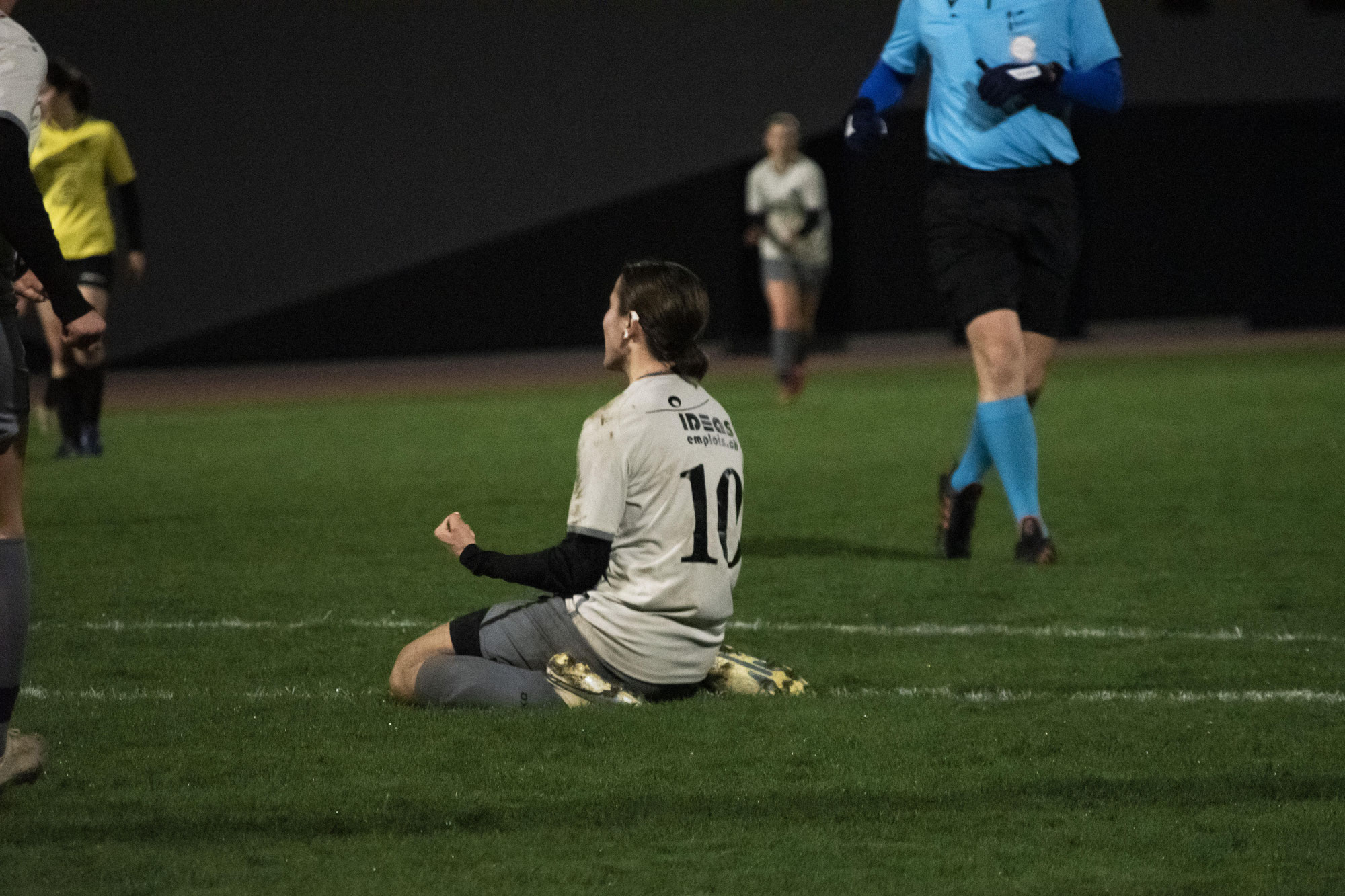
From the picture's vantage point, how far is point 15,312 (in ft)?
13.5

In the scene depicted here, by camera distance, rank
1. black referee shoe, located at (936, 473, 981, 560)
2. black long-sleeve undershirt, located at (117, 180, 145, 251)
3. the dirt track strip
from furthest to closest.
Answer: the dirt track strip < black long-sleeve undershirt, located at (117, 180, 145, 251) < black referee shoe, located at (936, 473, 981, 560)

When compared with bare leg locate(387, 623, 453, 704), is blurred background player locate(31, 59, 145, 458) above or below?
above

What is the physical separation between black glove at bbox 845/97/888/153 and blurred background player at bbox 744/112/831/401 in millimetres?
7844

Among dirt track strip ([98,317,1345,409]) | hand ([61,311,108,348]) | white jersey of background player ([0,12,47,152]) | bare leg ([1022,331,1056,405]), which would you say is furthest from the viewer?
dirt track strip ([98,317,1345,409])

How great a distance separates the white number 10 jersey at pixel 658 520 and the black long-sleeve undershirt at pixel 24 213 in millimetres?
1274

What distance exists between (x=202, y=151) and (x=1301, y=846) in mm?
17566

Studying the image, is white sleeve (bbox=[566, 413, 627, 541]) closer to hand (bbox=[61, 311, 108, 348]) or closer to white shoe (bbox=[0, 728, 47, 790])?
hand (bbox=[61, 311, 108, 348])

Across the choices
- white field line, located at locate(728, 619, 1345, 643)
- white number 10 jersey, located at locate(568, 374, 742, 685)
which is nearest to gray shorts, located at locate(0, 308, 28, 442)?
white number 10 jersey, located at locate(568, 374, 742, 685)

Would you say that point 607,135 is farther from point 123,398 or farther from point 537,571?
point 537,571

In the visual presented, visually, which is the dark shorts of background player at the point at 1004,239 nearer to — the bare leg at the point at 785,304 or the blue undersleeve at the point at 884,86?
the blue undersleeve at the point at 884,86

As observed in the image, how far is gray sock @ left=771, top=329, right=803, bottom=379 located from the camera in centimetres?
1480

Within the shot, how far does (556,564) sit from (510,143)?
16.8 meters

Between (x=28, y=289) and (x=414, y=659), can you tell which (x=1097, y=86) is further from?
(x=28, y=289)

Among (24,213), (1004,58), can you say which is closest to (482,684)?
(24,213)
